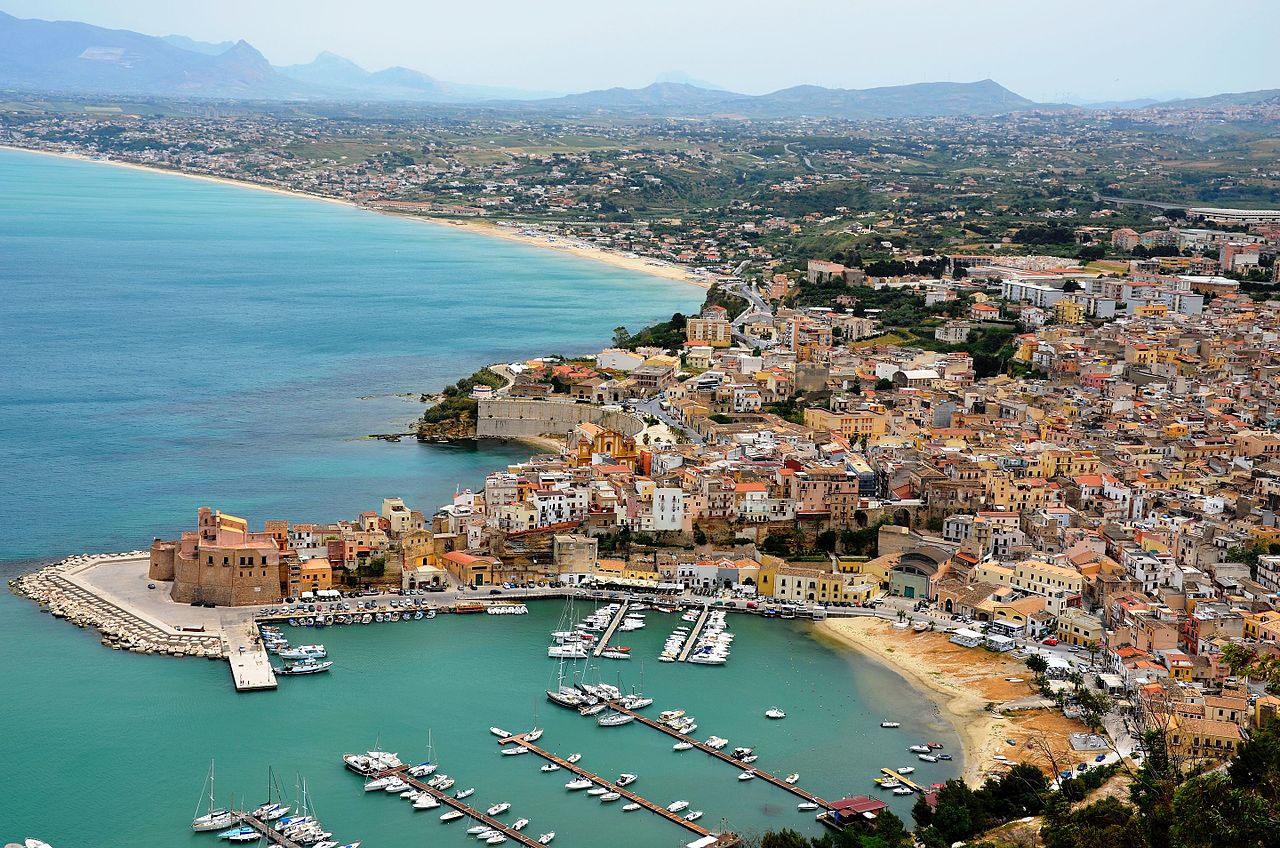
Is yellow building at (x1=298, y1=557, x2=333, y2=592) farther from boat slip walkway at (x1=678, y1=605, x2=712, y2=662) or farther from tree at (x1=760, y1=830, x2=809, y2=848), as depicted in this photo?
tree at (x1=760, y1=830, x2=809, y2=848)

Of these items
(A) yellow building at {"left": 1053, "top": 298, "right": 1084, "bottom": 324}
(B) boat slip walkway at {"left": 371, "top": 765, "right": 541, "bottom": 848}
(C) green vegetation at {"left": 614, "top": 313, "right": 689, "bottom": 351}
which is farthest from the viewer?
(A) yellow building at {"left": 1053, "top": 298, "right": 1084, "bottom": 324}

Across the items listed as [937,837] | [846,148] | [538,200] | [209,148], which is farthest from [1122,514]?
[209,148]

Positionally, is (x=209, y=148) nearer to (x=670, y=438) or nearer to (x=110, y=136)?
(x=110, y=136)

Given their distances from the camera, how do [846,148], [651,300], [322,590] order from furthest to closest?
[846,148] → [651,300] → [322,590]

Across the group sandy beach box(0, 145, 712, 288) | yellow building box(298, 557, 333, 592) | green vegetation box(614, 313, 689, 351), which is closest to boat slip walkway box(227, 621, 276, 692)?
yellow building box(298, 557, 333, 592)

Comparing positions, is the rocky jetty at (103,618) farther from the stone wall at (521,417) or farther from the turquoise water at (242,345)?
the stone wall at (521,417)

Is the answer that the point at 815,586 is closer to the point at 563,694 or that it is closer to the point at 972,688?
the point at 972,688

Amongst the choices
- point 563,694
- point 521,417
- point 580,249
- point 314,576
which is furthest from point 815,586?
point 580,249

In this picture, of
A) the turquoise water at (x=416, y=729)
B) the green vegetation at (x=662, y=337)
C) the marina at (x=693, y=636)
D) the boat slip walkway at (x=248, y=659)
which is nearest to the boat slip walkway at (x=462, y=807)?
the turquoise water at (x=416, y=729)
